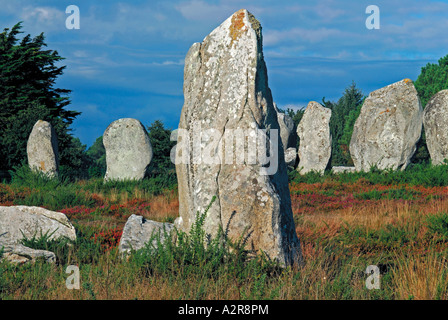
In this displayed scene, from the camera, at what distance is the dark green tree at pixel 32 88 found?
950 inches

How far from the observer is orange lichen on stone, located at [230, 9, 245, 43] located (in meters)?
6.56

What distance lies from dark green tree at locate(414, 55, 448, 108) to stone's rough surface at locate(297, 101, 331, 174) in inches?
659

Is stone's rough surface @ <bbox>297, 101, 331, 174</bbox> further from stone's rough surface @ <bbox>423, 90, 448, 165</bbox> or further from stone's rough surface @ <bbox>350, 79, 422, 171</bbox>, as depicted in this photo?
stone's rough surface @ <bbox>423, 90, 448, 165</bbox>

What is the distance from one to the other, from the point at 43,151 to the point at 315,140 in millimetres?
10673

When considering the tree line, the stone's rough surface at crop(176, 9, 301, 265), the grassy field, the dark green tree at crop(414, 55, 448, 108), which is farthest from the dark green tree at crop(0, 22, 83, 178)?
the dark green tree at crop(414, 55, 448, 108)

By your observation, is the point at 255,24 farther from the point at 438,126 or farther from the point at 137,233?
the point at 438,126

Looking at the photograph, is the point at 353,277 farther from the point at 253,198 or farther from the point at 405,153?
the point at 405,153

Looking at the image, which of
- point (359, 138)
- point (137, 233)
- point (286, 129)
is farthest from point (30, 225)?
point (286, 129)

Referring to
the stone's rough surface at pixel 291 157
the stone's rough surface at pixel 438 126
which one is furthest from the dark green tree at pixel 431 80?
the stone's rough surface at pixel 291 157

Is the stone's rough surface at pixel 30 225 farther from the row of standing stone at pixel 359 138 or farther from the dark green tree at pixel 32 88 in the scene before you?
the dark green tree at pixel 32 88

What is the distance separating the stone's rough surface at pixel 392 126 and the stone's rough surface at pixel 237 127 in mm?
13882

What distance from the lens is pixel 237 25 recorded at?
21.6 ft

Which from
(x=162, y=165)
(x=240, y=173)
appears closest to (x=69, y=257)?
(x=240, y=173)
